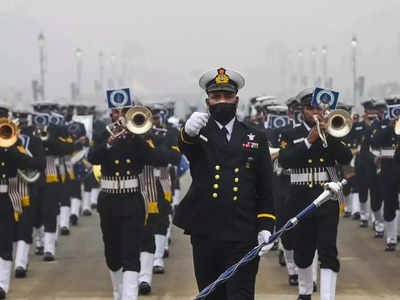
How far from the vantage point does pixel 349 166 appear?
1534cm

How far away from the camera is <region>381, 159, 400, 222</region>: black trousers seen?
16.3 meters

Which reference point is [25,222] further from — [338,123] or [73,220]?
[73,220]

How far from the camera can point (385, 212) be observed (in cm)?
1641

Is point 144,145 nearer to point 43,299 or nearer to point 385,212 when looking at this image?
point 43,299

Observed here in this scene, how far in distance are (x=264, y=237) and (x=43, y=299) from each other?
16.8 ft

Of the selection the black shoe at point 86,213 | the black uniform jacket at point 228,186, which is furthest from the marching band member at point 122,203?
the black shoe at point 86,213

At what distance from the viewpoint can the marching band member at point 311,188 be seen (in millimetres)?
10766

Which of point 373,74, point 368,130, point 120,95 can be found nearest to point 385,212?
point 368,130

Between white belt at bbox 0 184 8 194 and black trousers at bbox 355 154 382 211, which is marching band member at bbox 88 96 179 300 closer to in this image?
white belt at bbox 0 184 8 194

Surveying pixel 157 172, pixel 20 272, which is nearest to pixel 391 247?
pixel 157 172

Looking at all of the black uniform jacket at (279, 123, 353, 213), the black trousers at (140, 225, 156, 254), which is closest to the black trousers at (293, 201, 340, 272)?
the black uniform jacket at (279, 123, 353, 213)

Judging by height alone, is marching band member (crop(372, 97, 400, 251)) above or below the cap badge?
below

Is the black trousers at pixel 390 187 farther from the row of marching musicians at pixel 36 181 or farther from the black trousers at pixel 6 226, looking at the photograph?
the black trousers at pixel 6 226

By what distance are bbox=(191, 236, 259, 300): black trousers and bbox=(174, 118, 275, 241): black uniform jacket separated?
0.06m
